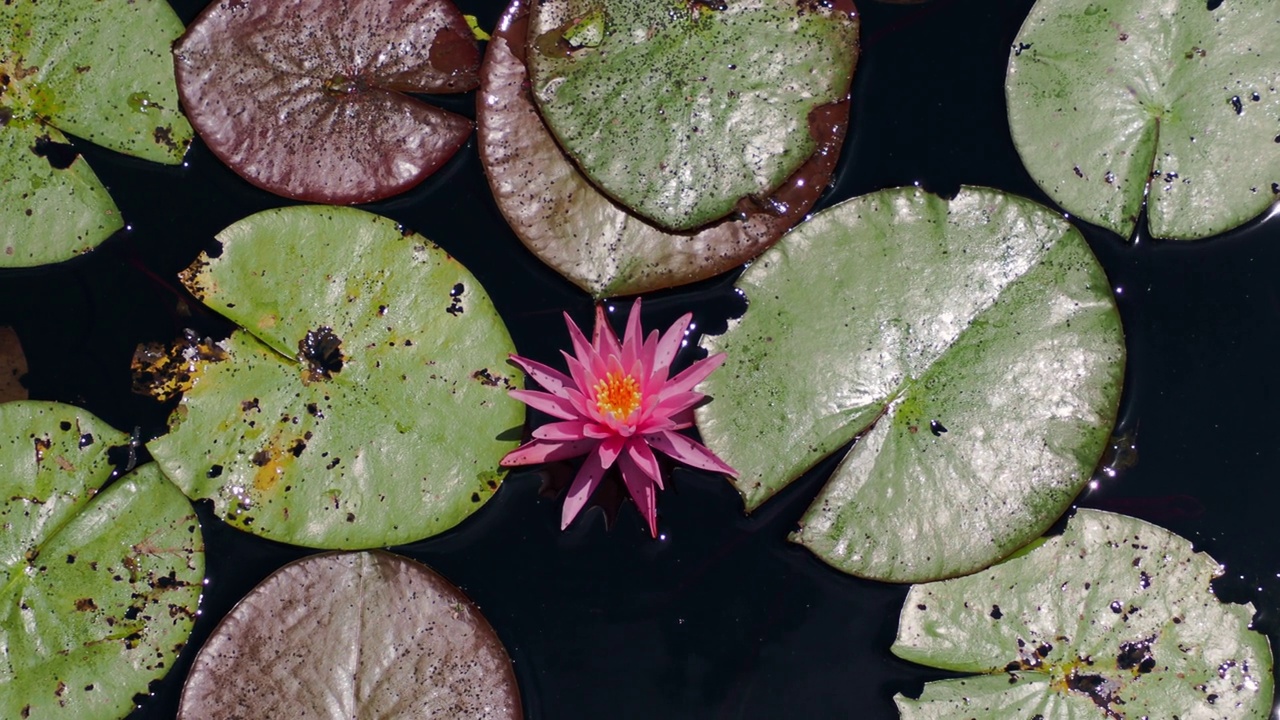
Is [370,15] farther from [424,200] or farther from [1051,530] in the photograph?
[1051,530]

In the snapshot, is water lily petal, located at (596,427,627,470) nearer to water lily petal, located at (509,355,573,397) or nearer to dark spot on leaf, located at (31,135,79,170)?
water lily petal, located at (509,355,573,397)

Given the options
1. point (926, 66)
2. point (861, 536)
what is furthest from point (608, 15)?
point (861, 536)

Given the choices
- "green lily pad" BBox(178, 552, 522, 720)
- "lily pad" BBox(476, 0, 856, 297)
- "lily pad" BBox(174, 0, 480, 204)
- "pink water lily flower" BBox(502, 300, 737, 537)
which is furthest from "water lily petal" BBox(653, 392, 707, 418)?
"lily pad" BBox(174, 0, 480, 204)

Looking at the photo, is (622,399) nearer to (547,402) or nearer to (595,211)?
(547,402)

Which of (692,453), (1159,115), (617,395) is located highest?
(1159,115)

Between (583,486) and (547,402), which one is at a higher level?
(547,402)

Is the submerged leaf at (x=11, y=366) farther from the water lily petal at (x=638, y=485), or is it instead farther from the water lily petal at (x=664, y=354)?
the water lily petal at (x=664, y=354)

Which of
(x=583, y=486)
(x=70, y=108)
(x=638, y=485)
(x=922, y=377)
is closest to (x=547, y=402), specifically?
(x=583, y=486)
